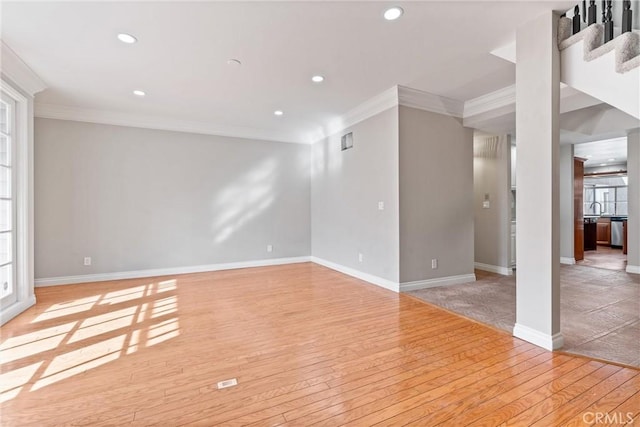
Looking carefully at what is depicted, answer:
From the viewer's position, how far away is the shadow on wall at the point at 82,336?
2.11 meters

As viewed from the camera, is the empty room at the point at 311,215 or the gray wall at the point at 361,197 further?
the gray wall at the point at 361,197

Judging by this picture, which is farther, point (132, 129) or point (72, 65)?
point (132, 129)

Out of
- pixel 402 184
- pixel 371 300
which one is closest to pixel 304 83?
pixel 402 184

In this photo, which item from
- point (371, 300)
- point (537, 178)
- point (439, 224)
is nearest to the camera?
point (537, 178)

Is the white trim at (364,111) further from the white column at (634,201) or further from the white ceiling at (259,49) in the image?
the white column at (634,201)

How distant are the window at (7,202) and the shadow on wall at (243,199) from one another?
267 centimetres

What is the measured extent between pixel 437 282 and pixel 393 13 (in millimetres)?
3395

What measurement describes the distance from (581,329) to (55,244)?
6668 mm

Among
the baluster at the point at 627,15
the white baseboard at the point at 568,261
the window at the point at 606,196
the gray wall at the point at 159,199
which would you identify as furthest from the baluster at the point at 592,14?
the window at the point at 606,196

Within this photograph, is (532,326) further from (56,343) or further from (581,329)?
(56,343)

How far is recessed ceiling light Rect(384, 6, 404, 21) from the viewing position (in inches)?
92.8

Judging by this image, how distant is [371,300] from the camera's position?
372 centimetres

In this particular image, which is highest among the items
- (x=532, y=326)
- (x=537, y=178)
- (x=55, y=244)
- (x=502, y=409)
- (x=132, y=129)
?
(x=132, y=129)

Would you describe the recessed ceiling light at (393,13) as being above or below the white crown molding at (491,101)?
above
